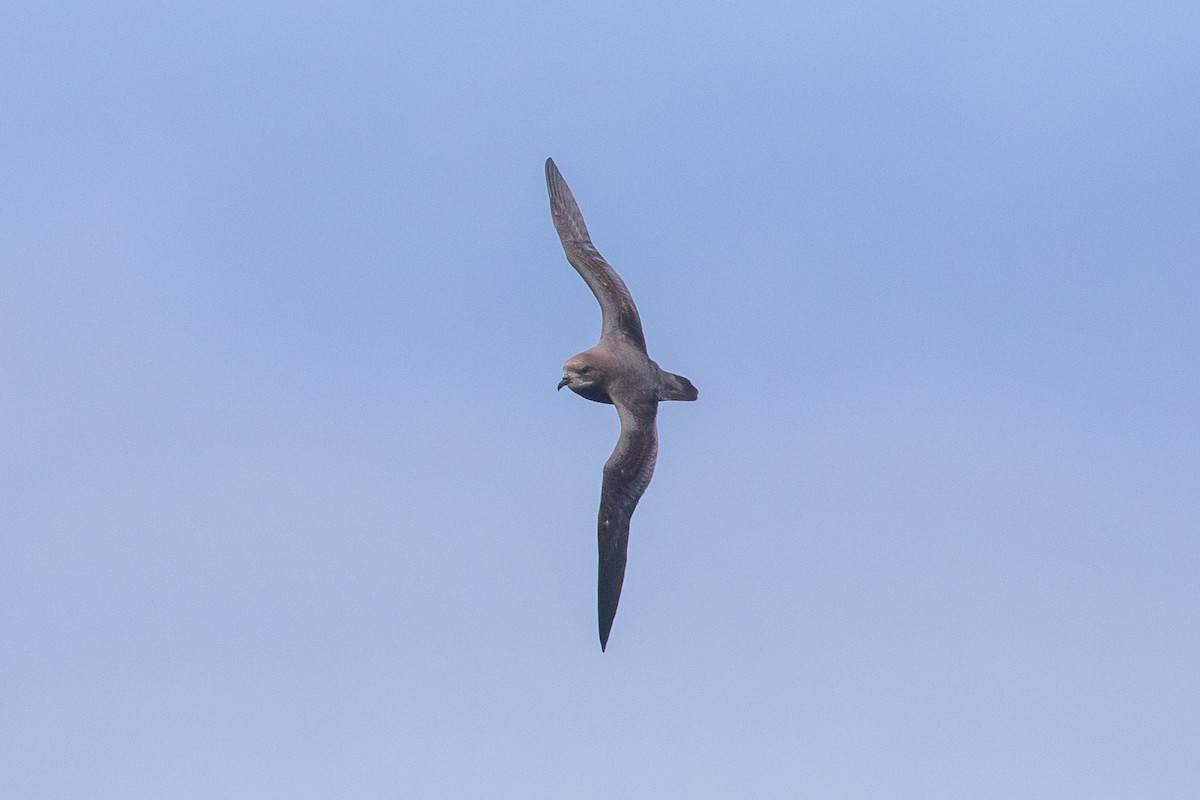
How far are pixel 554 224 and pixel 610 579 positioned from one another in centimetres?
662

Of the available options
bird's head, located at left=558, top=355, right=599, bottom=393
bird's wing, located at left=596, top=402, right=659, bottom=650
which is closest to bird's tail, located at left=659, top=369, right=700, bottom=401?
bird's wing, located at left=596, top=402, right=659, bottom=650

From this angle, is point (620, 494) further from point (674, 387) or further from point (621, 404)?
point (674, 387)

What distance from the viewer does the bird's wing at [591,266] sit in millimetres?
25984

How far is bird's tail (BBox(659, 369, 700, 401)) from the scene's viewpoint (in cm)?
2552

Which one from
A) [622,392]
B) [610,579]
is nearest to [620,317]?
[622,392]

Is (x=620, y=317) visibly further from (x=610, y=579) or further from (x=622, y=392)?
(x=610, y=579)

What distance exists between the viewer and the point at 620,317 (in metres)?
26.0

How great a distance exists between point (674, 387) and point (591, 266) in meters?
2.73

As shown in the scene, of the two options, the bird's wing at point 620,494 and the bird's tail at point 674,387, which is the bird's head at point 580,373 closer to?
the bird's wing at point 620,494

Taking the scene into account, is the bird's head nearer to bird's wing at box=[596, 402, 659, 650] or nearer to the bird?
the bird

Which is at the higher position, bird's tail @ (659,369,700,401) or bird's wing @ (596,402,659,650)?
bird's tail @ (659,369,700,401)

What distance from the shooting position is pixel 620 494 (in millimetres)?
24641

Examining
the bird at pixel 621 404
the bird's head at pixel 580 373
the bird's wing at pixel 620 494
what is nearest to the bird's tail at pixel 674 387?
the bird at pixel 621 404

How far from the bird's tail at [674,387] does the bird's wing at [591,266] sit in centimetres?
71
